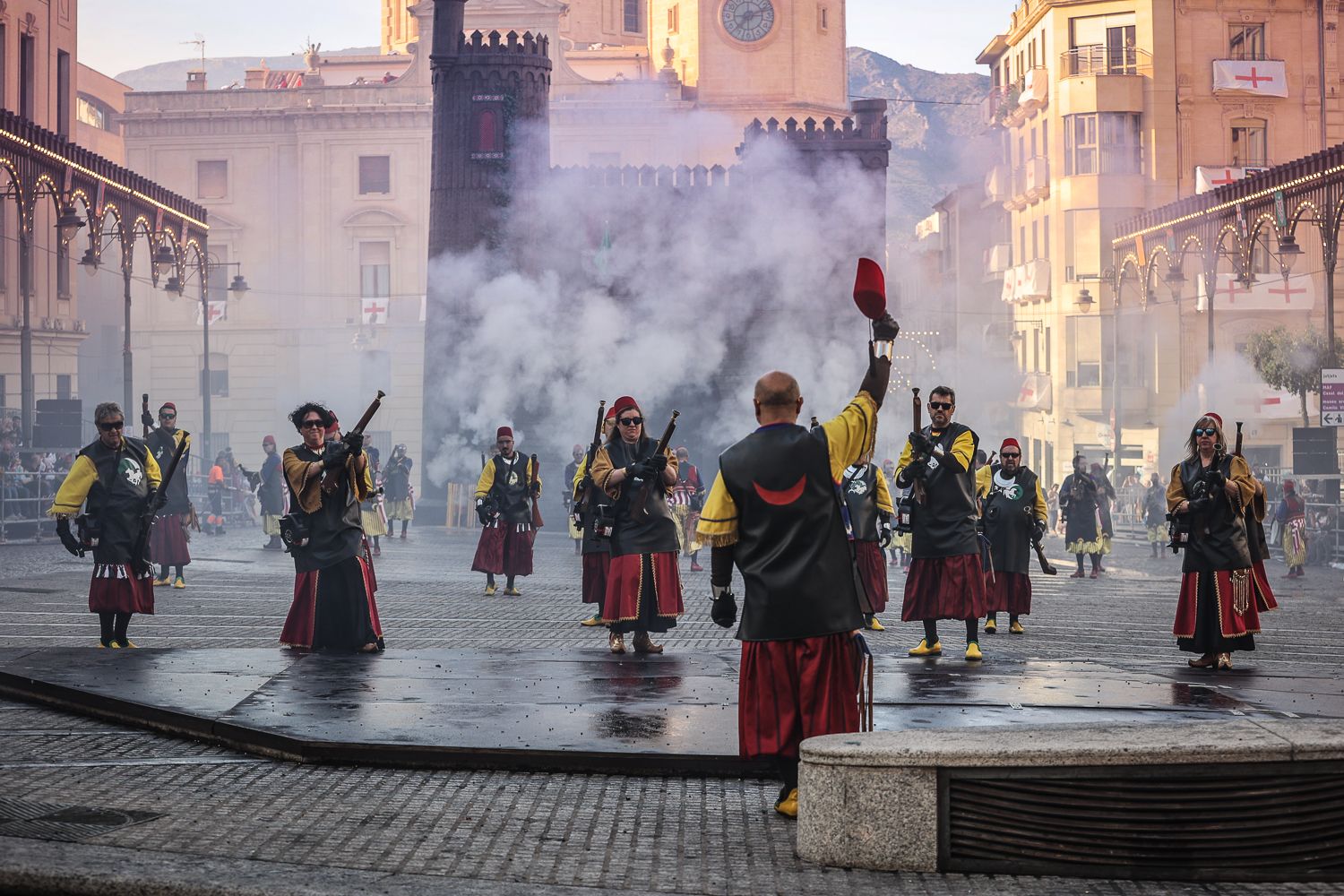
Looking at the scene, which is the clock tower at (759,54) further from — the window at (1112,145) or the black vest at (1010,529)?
the black vest at (1010,529)

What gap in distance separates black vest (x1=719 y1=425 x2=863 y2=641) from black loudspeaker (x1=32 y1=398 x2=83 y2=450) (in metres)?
23.2

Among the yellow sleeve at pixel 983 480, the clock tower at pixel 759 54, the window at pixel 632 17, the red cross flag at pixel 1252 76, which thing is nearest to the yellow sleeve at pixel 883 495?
the yellow sleeve at pixel 983 480

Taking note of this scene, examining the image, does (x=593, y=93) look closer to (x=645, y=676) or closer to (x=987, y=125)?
(x=987, y=125)

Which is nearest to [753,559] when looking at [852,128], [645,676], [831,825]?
[831,825]

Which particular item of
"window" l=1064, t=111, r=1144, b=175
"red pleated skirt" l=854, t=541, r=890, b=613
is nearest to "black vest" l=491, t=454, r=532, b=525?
"red pleated skirt" l=854, t=541, r=890, b=613

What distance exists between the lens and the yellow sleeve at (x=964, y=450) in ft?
36.9

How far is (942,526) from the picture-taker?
11.3m

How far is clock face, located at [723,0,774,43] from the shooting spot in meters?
65.9

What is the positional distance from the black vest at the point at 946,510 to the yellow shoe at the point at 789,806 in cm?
495

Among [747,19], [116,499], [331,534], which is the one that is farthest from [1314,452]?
[747,19]

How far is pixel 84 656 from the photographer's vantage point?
1007cm

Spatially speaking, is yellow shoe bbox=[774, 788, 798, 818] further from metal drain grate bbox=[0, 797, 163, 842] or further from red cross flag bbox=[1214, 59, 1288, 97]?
red cross flag bbox=[1214, 59, 1288, 97]

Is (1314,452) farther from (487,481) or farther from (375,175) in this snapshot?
(375,175)

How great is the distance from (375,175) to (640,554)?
170 ft
